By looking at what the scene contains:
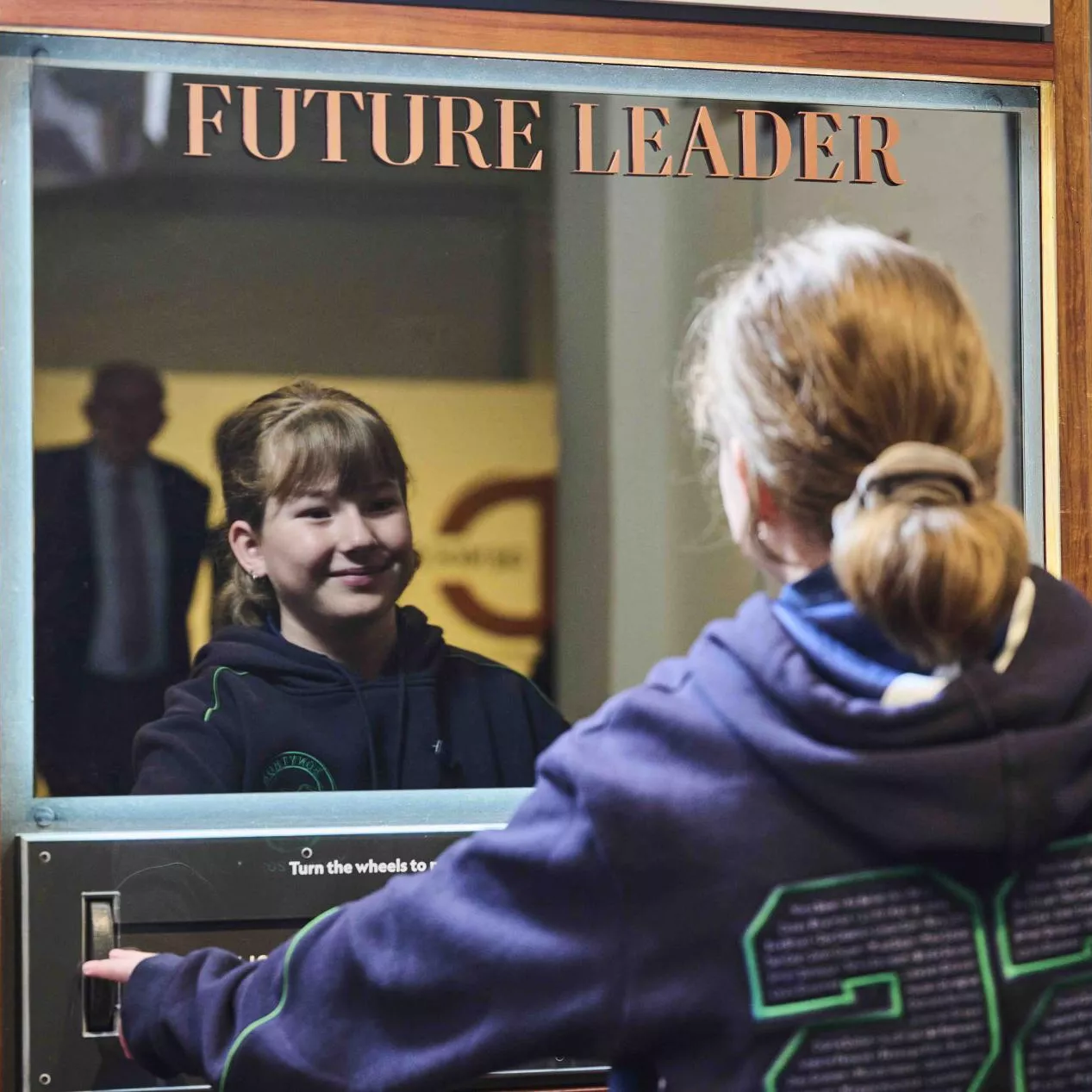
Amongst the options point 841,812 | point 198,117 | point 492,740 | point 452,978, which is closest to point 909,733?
point 841,812

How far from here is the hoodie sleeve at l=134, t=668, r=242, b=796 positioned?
47.4 inches

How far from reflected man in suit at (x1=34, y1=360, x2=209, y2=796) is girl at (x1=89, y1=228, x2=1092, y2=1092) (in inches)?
20.2

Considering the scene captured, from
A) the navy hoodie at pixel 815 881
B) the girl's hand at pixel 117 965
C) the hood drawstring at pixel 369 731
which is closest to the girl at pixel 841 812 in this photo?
the navy hoodie at pixel 815 881

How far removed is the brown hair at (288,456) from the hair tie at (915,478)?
0.61 meters

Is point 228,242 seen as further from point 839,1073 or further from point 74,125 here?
point 839,1073

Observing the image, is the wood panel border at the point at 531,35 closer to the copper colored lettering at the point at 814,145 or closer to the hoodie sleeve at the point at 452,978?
the copper colored lettering at the point at 814,145

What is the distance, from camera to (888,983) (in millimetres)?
742

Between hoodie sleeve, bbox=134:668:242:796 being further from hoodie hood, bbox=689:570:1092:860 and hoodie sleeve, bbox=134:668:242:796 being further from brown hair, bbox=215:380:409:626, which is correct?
hoodie hood, bbox=689:570:1092:860

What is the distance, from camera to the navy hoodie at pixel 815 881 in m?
0.74

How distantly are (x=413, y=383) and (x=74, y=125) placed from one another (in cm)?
35

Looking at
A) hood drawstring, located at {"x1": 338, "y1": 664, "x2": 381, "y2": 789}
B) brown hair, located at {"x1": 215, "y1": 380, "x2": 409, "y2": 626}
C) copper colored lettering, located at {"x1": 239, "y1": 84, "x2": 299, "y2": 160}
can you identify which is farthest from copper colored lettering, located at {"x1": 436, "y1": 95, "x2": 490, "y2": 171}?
hood drawstring, located at {"x1": 338, "y1": 664, "x2": 381, "y2": 789}

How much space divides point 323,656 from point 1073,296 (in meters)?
0.77

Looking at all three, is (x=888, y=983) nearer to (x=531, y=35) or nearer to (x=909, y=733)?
(x=909, y=733)

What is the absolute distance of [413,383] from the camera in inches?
49.8
